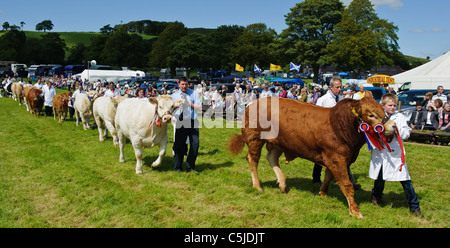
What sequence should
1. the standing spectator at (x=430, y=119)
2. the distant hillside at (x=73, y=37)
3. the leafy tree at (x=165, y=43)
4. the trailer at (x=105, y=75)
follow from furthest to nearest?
the distant hillside at (x=73, y=37) < the leafy tree at (x=165, y=43) < the trailer at (x=105, y=75) < the standing spectator at (x=430, y=119)

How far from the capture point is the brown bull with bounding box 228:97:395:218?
4.64m

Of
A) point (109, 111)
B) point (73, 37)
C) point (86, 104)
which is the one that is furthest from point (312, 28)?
point (73, 37)

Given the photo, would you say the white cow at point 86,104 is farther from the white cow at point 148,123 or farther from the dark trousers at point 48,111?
the white cow at point 148,123

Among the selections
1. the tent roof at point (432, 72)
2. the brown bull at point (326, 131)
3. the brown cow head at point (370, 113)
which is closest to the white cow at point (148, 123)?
the brown bull at point (326, 131)

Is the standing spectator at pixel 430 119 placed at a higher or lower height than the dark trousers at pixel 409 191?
higher

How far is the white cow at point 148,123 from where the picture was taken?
21.6ft

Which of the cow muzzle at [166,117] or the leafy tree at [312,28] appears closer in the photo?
the cow muzzle at [166,117]

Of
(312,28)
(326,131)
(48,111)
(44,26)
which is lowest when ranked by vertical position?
(48,111)

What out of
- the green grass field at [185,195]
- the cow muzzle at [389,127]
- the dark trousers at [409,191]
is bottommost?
the green grass field at [185,195]

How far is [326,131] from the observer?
196 inches

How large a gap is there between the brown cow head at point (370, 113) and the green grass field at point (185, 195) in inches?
58.0

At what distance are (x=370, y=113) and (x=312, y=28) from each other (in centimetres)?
4766

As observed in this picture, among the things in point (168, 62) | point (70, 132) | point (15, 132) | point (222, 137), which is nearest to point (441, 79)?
point (222, 137)

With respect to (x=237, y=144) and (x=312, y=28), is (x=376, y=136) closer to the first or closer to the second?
(x=237, y=144)
